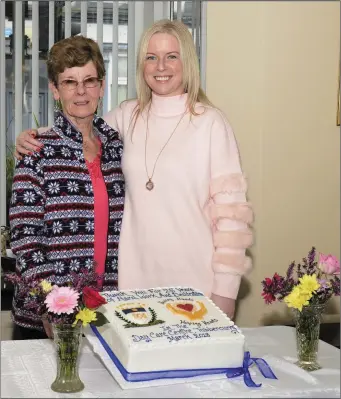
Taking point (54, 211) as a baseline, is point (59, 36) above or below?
above

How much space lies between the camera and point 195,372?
1269mm

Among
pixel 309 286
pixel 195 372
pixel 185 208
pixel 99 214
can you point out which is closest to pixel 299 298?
pixel 309 286

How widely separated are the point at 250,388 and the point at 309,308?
248 millimetres

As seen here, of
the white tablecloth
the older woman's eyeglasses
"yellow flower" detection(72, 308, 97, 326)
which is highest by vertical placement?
the older woman's eyeglasses

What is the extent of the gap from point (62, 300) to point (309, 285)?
539mm

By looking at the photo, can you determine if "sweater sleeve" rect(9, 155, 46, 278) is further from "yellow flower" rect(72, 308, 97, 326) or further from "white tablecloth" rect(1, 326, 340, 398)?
"yellow flower" rect(72, 308, 97, 326)

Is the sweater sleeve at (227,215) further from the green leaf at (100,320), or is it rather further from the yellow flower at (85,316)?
the yellow flower at (85,316)

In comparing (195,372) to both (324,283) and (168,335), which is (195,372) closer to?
(168,335)

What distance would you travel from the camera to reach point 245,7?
309 centimetres

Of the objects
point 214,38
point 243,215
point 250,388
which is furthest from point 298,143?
point 250,388

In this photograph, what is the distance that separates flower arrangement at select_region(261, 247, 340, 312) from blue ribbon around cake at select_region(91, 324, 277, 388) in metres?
0.15

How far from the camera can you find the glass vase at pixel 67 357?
4.02ft

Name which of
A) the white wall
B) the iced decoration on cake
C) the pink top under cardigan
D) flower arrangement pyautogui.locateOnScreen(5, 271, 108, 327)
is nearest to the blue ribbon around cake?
the iced decoration on cake

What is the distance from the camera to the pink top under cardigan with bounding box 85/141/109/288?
183 cm
